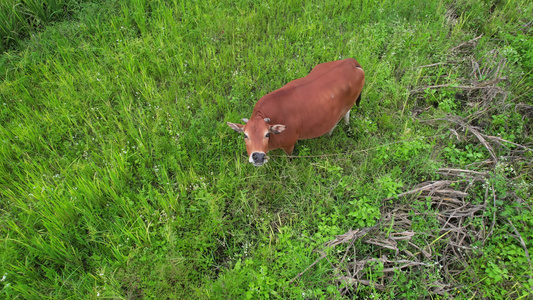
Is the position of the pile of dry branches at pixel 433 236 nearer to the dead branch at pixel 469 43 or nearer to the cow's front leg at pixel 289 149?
the cow's front leg at pixel 289 149

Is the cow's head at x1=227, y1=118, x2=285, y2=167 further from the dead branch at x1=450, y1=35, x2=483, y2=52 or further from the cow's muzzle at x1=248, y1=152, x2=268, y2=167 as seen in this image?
the dead branch at x1=450, y1=35, x2=483, y2=52

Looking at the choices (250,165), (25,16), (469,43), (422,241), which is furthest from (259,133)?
(25,16)

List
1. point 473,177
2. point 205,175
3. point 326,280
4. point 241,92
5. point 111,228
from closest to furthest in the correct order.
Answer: point 326,280
point 111,228
point 473,177
point 205,175
point 241,92

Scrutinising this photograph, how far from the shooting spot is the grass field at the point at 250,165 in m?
2.85

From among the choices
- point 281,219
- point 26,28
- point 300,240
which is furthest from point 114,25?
point 300,240

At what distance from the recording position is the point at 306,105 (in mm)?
3627

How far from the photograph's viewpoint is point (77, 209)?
3.16m

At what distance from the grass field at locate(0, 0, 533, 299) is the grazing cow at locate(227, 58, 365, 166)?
→ 0.40m

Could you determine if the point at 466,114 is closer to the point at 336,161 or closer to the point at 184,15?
the point at 336,161

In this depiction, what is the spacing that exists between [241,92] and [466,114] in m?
3.41

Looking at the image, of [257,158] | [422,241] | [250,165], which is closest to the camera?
→ [422,241]

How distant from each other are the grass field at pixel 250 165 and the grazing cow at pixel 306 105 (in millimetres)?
404

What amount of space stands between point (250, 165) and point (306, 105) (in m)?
1.10

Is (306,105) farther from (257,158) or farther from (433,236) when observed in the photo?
(433,236)
